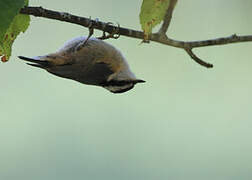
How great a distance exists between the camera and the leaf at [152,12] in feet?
2.65

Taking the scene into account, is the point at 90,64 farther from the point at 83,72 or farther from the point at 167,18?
the point at 167,18

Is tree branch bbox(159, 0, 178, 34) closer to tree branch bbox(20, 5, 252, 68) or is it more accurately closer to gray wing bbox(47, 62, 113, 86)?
tree branch bbox(20, 5, 252, 68)

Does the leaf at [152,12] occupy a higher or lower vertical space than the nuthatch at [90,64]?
higher

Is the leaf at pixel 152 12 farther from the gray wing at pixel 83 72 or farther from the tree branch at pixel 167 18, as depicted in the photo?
the gray wing at pixel 83 72

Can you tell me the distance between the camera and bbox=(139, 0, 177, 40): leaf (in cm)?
81

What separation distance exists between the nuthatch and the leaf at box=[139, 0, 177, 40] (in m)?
0.08

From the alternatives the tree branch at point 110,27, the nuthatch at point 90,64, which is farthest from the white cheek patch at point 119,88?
the tree branch at point 110,27

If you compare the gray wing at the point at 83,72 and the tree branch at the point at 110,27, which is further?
the gray wing at the point at 83,72

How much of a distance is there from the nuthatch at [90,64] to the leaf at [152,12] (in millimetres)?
84

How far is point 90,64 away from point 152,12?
135mm

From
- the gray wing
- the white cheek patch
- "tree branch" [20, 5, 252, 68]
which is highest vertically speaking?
"tree branch" [20, 5, 252, 68]

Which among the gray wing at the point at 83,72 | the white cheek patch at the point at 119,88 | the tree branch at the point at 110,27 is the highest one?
the tree branch at the point at 110,27

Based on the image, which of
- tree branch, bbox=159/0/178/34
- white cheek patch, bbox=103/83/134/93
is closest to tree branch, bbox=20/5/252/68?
tree branch, bbox=159/0/178/34

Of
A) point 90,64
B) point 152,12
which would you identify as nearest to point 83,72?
point 90,64
